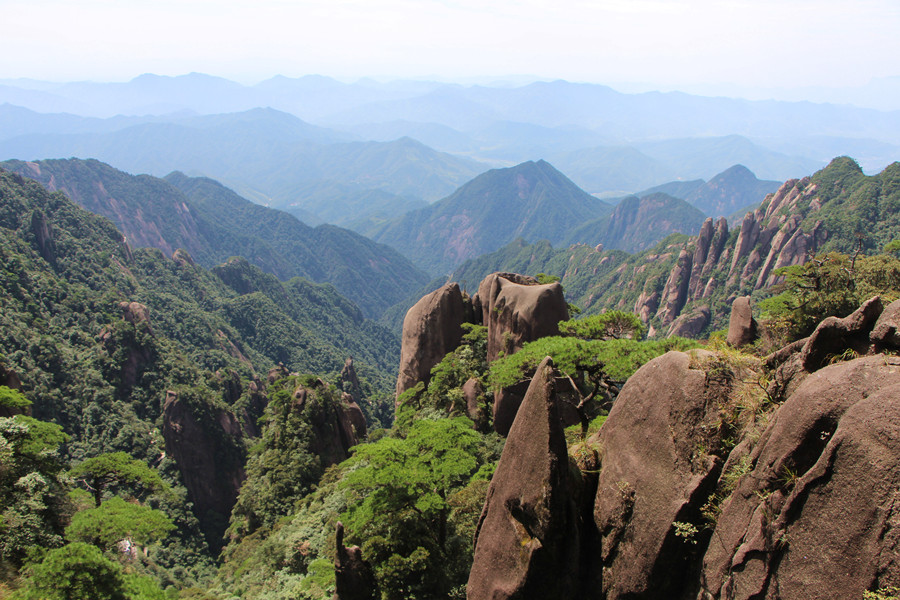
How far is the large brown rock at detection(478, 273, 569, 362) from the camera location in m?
28.5

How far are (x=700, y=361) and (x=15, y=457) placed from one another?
27.0 metres

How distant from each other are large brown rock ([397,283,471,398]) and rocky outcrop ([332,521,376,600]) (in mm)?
20869

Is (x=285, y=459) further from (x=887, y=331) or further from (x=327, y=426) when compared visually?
(x=887, y=331)

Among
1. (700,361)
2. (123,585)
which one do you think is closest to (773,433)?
(700,361)

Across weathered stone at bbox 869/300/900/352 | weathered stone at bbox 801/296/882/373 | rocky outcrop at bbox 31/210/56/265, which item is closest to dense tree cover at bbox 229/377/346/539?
weathered stone at bbox 801/296/882/373

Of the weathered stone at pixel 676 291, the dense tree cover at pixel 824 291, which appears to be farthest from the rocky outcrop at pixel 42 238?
the weathered stone at pixel 676 291

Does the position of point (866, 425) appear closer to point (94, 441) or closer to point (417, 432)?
point (417, 432)

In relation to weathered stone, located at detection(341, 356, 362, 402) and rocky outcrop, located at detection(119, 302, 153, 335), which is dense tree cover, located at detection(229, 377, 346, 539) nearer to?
weathered stone, located at detection(341, 356, 362, 402)

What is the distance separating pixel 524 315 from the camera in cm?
2866

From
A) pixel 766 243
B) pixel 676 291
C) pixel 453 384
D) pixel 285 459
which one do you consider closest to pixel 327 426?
pixel 285 459

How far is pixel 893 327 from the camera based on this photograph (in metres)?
7.79

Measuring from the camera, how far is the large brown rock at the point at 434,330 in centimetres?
3716

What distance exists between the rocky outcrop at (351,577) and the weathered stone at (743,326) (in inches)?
767

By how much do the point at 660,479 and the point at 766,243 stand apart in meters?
105
